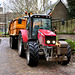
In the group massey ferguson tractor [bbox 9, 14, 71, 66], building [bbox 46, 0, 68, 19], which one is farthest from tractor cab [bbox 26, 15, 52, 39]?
building [bbox 46, 0, 68, 19]

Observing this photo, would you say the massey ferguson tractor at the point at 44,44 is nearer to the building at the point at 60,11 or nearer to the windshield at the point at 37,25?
the windshield at the point at 37,25

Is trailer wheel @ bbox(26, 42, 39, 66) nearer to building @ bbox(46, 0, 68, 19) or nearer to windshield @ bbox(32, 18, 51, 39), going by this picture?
windshield @ bbox(32, 18, 51, 39)

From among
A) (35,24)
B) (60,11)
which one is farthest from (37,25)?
(60,11)

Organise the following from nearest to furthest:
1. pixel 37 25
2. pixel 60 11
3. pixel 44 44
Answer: pixel 44 44, pixel 37 25, pixel 60 11

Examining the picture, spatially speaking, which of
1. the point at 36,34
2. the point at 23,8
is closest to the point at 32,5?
the point at 23,8

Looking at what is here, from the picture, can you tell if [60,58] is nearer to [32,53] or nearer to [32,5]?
[32,53]

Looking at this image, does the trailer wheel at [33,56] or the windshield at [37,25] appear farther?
the windshield at [37,25]

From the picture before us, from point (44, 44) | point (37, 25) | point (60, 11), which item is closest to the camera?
point (44, 44)

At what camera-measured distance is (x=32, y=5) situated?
26.2 m

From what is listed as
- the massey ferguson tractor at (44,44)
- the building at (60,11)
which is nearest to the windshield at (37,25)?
the massey ferguson tractor at (44,44)

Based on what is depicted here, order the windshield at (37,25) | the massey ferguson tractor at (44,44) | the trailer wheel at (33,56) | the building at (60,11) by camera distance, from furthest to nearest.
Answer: the building at (60,11), the windshield at (37,25), the trailer wheel at (33,56), the massey ferguson tractor at (44,44)

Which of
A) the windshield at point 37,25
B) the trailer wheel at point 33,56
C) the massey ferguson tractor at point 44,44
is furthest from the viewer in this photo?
the windshield at point 37,25

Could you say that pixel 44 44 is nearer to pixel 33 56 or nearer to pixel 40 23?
pixel 33 56

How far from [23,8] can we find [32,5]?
1765 millimetres
